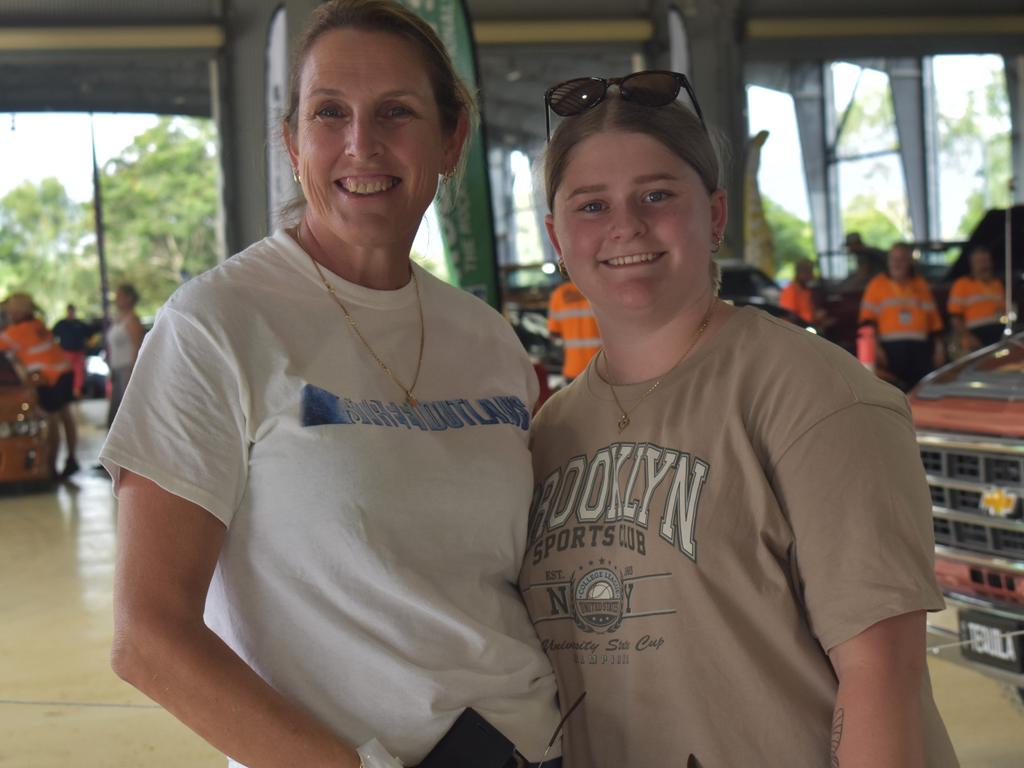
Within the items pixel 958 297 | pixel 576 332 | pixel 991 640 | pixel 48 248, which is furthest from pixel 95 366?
pixel 991 640

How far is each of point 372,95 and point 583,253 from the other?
0.38 meters

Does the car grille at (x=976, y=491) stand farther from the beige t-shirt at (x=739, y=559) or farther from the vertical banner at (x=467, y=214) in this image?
the vertical banner at (x=467, y=214)

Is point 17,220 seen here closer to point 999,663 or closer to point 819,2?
point 819,2

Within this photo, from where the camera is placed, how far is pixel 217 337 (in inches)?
56.0

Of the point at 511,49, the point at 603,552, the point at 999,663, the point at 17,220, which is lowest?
the point at 999,663

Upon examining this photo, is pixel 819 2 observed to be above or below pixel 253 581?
above

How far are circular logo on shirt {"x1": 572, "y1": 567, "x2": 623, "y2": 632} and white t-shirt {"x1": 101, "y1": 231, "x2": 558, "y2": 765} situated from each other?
0.09m

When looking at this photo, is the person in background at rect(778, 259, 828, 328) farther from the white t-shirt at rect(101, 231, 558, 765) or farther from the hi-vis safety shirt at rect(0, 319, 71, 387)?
the white t-shirt at rect(101, 231, 558, 765)

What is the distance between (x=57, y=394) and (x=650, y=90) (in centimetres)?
1004

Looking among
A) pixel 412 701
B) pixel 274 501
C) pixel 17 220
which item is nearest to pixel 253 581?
pixel 274 501

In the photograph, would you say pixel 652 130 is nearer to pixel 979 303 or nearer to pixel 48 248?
pixel 979 303

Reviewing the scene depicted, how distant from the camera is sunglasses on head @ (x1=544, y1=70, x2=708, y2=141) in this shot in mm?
1681

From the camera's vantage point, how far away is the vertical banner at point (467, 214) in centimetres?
772

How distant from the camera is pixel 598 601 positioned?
62.9 inches
